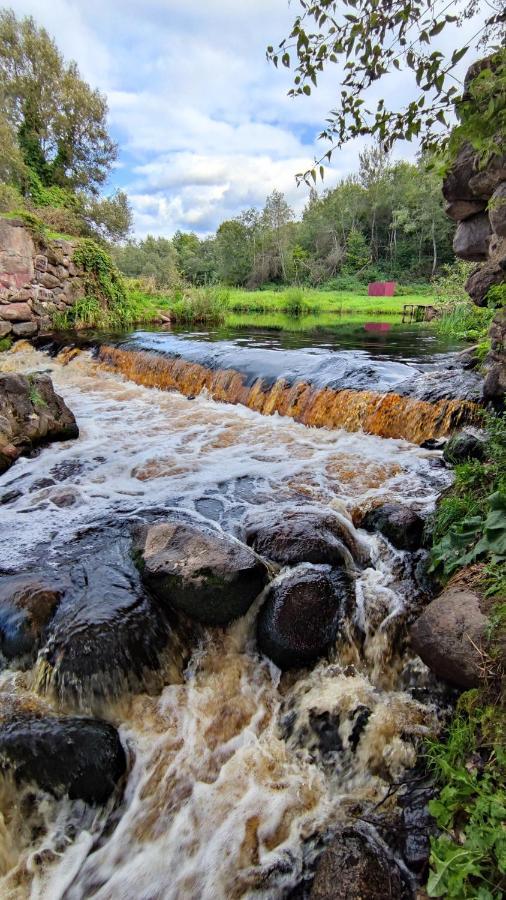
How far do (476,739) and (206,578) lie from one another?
1.59 m

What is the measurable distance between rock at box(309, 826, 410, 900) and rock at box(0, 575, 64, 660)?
175 centimetres

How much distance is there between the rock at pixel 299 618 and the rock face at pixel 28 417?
3.67 meters

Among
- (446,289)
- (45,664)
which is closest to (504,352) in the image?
(45,664)

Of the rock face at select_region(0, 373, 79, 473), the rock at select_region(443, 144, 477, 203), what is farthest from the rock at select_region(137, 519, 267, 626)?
the rock at select_region(443, 144, 477, 203)

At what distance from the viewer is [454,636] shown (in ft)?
6.92

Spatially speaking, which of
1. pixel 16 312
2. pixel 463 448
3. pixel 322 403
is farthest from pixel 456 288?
pixel 16 312

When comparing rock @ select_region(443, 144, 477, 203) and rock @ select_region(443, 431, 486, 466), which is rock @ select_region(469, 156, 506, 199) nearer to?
rock @ select_region(443, 144, 477, 203)

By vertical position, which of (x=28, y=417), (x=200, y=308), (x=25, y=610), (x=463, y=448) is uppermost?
(x=200, y=308)

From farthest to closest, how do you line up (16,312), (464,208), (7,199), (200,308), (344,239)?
(344,239) → (200,308) → (7,199) → (16,312) → (464,208)

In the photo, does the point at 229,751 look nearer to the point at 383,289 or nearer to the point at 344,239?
the point at 383,289

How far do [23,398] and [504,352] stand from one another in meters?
5.27

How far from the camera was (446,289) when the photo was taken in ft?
31.9

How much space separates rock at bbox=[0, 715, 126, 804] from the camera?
1989 mm

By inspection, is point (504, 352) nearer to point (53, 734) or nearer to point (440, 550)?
point (440, 550)
